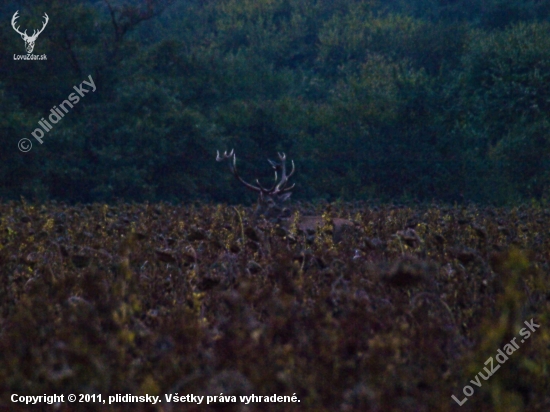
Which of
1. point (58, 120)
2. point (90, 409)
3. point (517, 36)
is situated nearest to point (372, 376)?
point (90, 409)

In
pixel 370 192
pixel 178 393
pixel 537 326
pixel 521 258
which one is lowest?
pixel 370 192

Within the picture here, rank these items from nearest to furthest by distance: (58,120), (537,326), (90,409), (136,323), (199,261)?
(90,409)
(136,323)
(537,326)
(199,261)
(58,120)

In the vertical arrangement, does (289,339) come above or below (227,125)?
above

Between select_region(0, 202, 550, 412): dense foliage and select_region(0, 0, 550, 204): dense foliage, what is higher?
select_region(0, 202, 550, 412): dense foliage

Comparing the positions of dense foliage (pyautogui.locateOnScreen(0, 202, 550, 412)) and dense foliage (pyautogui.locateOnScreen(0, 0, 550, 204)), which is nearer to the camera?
dense foliage (pyautogui.locateOnScreen(0, 202, 550, 412))

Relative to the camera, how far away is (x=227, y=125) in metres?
30.5

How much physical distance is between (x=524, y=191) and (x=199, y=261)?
2332 cm

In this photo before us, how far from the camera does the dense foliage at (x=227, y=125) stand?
26391mm

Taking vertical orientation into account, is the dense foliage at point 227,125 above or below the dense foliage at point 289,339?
below

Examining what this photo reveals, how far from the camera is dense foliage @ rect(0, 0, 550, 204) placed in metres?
26.4

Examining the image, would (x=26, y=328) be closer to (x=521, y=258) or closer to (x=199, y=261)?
(x=521, y=258)

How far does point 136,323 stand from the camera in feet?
12.6

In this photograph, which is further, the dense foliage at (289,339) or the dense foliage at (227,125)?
the dense foliage at (227,125)

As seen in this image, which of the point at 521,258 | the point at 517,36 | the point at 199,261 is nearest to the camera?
the point at 521,258
